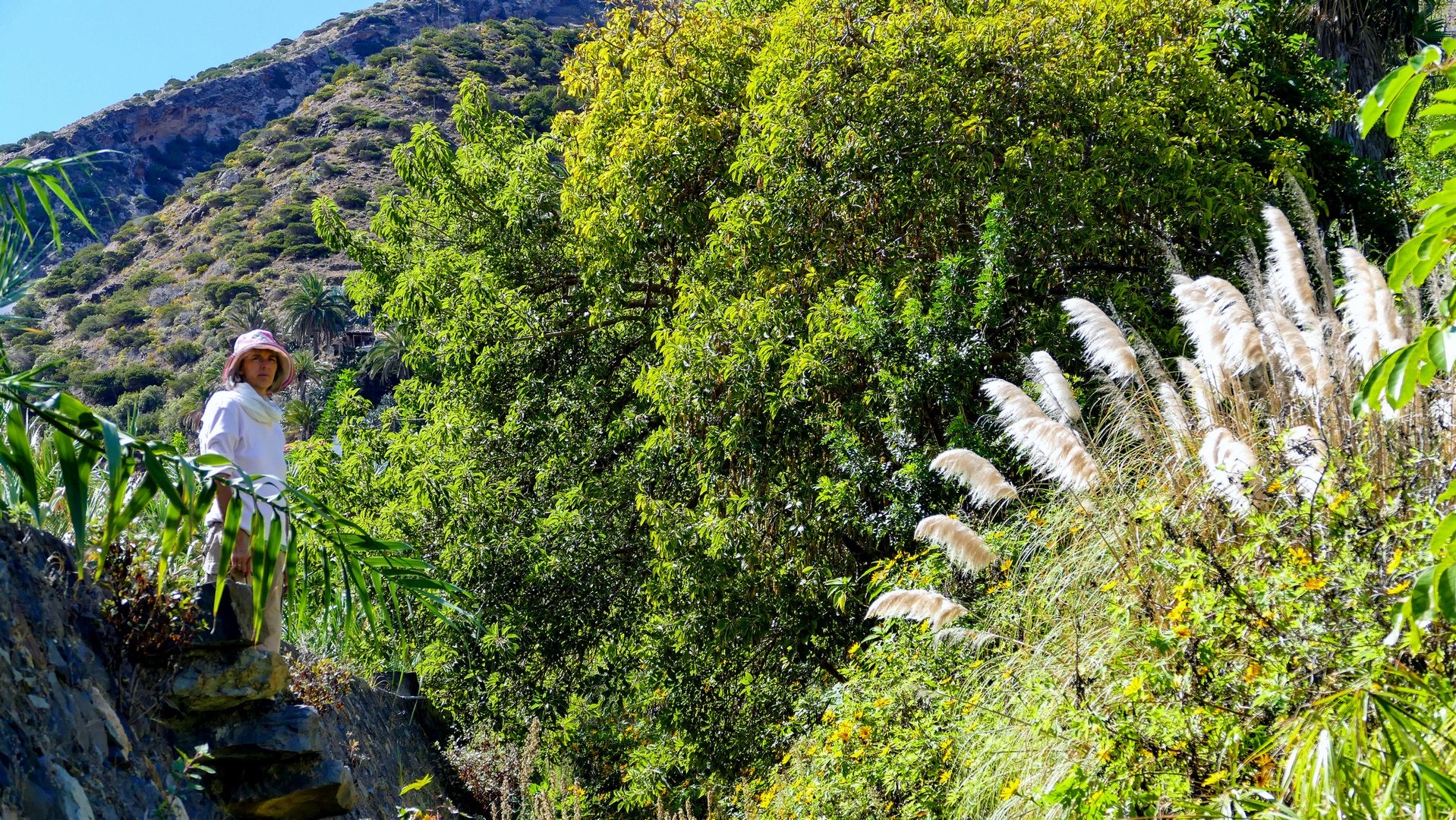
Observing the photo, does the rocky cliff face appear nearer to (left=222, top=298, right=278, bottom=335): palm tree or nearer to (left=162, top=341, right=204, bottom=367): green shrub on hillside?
(left=162, top=341, right=204, bottom=367): green shrub on hillside

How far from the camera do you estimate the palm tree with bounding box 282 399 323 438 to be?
110 ft

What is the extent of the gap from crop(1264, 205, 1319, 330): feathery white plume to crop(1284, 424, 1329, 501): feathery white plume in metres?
1.00

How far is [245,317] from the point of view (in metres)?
39.7

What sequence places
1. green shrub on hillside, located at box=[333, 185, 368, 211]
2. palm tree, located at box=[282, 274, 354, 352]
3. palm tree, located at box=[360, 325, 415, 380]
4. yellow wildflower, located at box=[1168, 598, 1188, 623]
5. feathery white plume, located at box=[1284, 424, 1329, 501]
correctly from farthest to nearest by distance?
green shrub on hillside, located at box=[333, 185, 368, 211] → palm tree, located at box=[282, 274, 354, 352] → palm tree, located at box=[360, 325, 415, 380] → feathery white plume, located at box=[1284, 424, 1329, 501] → yellow wildflower, located at box=[1168, 598, 1188, 623]

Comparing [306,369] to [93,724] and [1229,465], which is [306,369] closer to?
[93,724]

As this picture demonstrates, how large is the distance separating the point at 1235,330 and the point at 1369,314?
1.70 ft

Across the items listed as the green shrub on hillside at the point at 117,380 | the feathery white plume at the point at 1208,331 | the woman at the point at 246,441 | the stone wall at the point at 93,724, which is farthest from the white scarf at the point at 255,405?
the green shrub on hillside at the point at 117,380

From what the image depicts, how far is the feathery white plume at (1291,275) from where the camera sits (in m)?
5.15

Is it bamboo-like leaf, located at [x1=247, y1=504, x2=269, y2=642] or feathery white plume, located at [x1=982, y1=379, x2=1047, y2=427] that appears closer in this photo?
bamboo-like leaf, located at [x1=247, y1=504, x2=269, y2=642]

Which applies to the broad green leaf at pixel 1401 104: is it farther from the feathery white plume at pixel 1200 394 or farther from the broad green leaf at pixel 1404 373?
the feathery white plume at pixel 1200 394

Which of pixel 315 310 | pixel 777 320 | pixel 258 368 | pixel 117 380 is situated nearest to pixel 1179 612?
pixel 258 368

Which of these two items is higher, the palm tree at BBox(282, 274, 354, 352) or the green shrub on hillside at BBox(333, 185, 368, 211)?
the green shrub on hillside at BBox(333, 185, 368, 211)

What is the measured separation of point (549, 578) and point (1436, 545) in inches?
315

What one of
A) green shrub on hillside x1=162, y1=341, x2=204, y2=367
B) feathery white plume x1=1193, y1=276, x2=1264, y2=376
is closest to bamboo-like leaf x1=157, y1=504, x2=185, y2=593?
feathery white plume x1=1193, y1=276, x2=1264, y2=376
